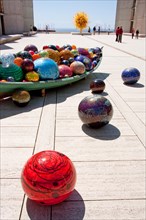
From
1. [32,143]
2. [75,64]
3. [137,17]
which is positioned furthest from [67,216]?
[137,17]

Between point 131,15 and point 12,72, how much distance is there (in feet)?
208

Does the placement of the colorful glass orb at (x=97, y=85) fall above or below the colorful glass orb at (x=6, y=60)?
below

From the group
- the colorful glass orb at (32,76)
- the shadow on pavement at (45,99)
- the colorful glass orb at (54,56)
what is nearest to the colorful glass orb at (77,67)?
the shadow on pavement at (45,99)

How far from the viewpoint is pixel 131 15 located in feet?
202

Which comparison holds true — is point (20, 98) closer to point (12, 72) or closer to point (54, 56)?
point (12, 72)

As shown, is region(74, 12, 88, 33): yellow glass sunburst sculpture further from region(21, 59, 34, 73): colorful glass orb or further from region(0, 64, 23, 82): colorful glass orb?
region(0, 64, 23, 82): colorful glass orb

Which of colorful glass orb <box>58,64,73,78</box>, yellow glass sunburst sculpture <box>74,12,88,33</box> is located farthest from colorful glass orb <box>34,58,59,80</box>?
yellow glass sunburst sculpture <box>74,12,88,33</box>

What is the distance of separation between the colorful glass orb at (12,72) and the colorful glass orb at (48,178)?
16.3 feet

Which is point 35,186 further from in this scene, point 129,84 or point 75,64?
point 129,84

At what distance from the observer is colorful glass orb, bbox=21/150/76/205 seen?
2.92m

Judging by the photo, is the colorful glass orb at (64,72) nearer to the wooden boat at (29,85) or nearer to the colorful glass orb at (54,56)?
the wooden boat at (29,85)

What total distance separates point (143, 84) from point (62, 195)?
821cm

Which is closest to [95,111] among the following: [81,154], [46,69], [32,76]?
[81,154]

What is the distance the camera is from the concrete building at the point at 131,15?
52094 mm
